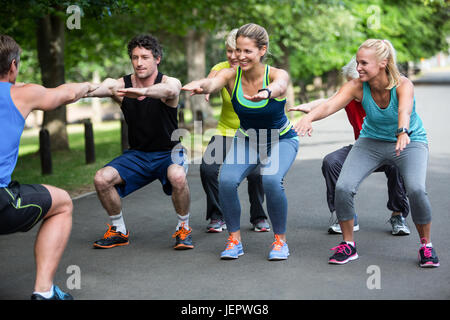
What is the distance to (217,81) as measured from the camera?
533cm

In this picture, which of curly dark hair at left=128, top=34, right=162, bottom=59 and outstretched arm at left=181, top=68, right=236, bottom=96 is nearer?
outstretched arm at left=181, top=68, right=236, bottom=96

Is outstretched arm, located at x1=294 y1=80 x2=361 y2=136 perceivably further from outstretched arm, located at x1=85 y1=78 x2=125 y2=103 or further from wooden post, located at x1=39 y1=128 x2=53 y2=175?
wooden post, located at x1=39 y1=128 x2=53 y2=175

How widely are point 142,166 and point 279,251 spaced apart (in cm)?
153

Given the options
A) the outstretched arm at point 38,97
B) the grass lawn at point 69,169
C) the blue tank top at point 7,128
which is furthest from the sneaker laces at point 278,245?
the grass lawn at point 69,169

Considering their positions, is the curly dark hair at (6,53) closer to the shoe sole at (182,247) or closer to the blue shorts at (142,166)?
the blue shorts at (142,166)

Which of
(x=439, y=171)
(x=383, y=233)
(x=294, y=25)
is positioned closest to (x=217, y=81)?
(x=383, y=233)

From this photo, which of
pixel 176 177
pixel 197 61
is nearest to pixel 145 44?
pixel 176 177

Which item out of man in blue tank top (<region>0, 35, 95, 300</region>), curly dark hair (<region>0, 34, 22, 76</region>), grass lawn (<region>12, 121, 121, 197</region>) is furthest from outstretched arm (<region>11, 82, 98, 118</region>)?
grass lawn (<region>12, 121, 121, 197</region>)

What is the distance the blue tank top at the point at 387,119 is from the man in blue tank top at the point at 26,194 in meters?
2.46

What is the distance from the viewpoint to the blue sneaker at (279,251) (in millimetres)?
5285

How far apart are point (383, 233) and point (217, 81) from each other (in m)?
2.29

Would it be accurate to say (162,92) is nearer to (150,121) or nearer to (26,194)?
(150,121)

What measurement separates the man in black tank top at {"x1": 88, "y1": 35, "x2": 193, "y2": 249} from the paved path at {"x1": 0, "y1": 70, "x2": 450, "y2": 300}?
11.7 inches

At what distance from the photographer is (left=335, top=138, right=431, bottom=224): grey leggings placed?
16.4 ft
